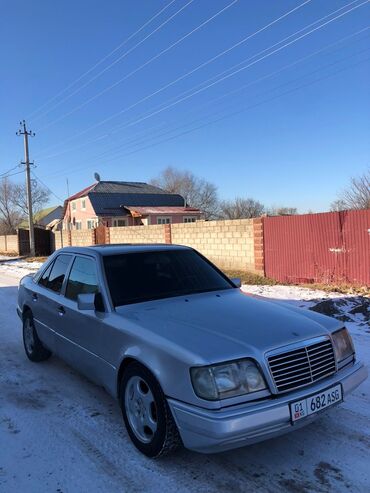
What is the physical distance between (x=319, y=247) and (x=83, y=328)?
908 centimetres

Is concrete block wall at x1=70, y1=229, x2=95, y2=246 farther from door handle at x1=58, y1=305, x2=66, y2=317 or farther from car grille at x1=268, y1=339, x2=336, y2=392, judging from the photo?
car grille at x1=268, y1=339, x2=336, y2=392

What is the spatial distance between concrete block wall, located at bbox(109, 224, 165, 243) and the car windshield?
14.7 m

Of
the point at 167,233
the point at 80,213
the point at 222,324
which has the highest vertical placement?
the point at 80,213

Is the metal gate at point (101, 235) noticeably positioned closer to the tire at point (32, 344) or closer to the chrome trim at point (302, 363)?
the tire at point (32, 344)

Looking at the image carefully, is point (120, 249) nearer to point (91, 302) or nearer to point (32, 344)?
point (91, 302)

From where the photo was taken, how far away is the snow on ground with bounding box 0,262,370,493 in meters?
3.10

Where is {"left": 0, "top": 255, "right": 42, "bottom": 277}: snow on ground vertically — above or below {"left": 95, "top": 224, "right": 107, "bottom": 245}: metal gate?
below

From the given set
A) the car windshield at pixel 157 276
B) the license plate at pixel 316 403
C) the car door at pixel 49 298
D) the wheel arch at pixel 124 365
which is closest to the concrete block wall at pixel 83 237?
the car door at pixel 49 298

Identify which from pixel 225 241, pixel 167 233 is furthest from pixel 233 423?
pixel 167 233

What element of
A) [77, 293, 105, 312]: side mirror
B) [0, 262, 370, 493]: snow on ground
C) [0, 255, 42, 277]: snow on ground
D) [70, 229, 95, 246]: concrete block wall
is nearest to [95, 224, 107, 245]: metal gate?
[70, 229, 95, 246]: concrete block wall

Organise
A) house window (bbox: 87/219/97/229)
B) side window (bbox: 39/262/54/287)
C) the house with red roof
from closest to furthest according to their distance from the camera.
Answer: side window (bbox: 39/262/54/287) → house window (bbox: 87/219/97/229) → the house with red roof

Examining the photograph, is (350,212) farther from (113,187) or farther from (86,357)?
(113,187)

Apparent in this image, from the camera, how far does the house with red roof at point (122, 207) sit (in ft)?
163

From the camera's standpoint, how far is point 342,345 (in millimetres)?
3701
